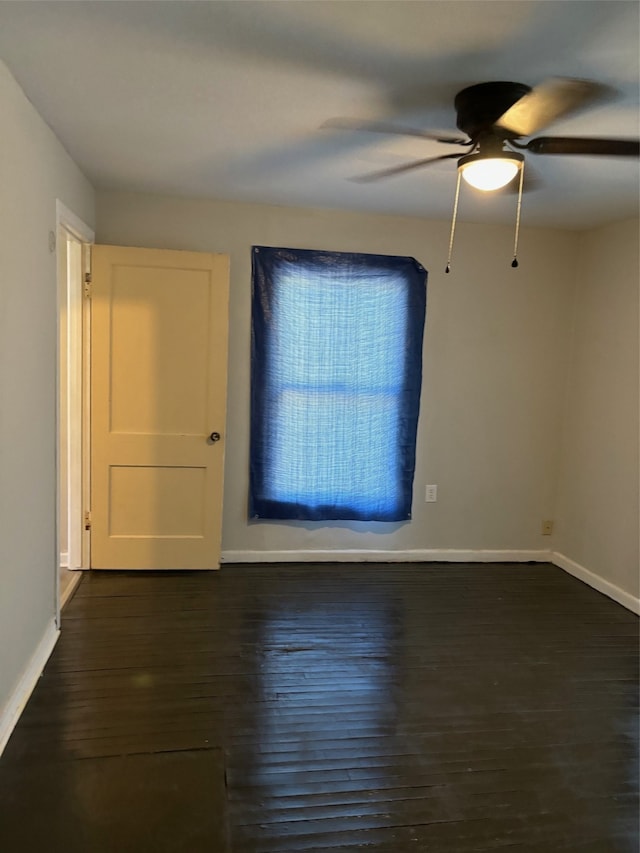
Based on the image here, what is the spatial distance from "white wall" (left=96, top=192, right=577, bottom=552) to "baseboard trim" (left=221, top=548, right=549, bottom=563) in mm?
38

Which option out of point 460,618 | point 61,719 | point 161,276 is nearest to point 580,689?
point 460,618

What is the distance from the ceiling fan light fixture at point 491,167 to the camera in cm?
198

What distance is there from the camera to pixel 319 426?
12.6 feet

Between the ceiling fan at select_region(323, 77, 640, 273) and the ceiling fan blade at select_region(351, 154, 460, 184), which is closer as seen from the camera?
the ceiling fan at select_region(323, 77, 640, 273)

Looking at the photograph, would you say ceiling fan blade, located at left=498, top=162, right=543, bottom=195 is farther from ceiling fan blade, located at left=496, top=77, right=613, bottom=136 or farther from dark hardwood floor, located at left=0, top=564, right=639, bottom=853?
dark hardwood floor, located at left=0, top=564, right=639, bottom=853

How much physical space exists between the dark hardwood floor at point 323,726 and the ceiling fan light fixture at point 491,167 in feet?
6.78

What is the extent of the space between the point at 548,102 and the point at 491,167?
29 cm

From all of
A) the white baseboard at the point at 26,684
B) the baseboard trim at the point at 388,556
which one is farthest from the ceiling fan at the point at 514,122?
the baseboard trim at the point at 388,556

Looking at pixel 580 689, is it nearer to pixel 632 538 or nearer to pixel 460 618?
pixel 460 618

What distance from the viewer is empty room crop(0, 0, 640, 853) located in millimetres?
1798

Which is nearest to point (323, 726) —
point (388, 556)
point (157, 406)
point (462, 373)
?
point (388, 556)

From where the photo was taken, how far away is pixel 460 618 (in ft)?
10.8

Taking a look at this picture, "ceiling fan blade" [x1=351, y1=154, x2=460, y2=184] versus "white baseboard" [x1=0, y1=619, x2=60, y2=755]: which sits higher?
"ceiling fan blade" [x1=351, y1=154, x2=460, y2=184]

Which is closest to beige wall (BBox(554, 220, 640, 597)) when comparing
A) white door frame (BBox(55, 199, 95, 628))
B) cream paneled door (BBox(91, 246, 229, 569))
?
cream paneled door (BBox(91, 246, 229, 569))
